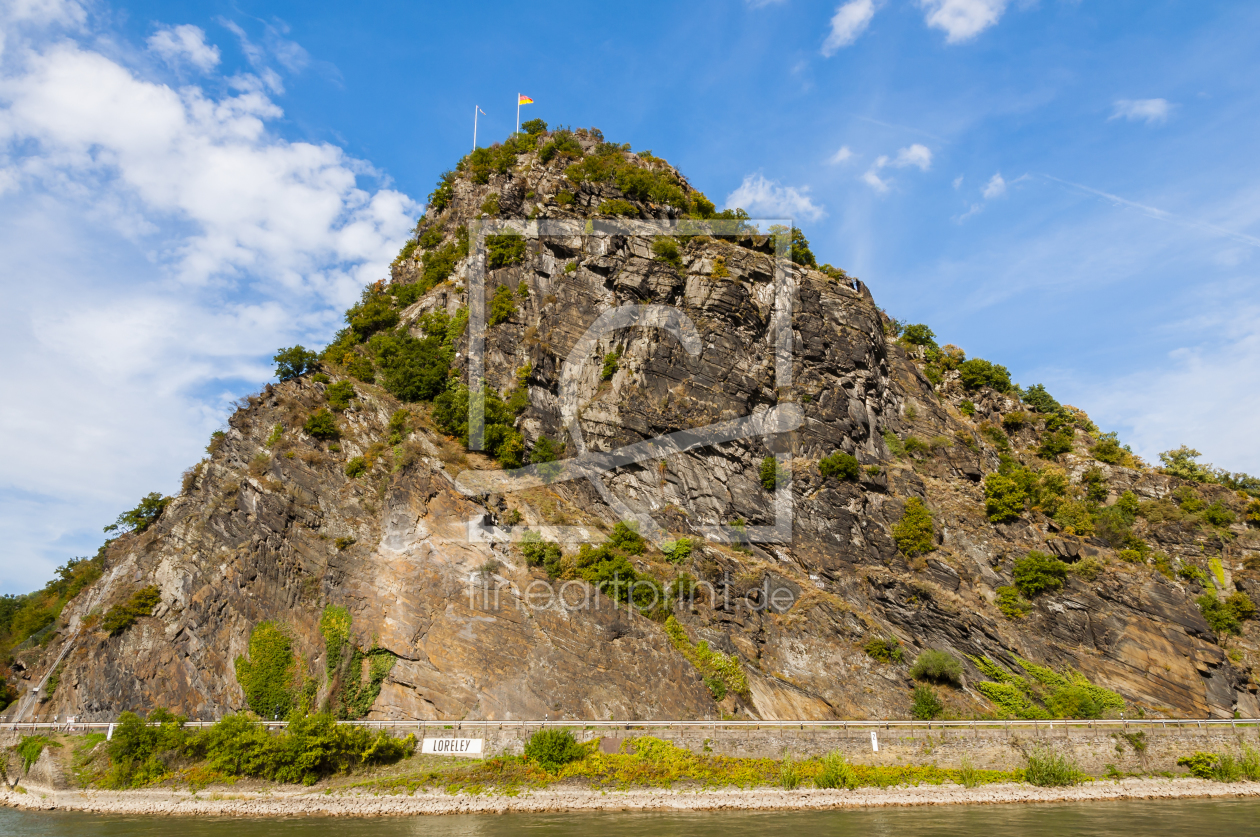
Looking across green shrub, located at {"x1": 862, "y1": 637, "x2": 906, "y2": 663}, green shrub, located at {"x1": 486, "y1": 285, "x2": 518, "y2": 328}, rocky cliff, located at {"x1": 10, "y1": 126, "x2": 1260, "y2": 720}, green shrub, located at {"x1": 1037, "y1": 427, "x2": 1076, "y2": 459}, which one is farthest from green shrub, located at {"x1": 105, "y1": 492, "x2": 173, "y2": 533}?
green shrub, located at {"x1": 1037, "y1": 427, "x2": 1076, "y2": 459}

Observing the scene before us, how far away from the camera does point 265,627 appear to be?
31422mm

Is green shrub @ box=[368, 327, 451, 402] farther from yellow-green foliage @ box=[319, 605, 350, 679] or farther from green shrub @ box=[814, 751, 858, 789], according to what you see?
green shrub @ box=[814, 751, 858, 789]

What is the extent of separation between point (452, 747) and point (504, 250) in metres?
34.0

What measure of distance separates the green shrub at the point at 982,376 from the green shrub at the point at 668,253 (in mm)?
28437

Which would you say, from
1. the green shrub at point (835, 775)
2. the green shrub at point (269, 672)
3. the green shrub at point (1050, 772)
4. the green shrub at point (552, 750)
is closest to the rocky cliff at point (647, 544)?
the green shrub at point (269, 672)

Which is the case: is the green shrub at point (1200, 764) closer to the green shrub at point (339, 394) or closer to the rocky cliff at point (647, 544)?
the rocky cliff at point (647, 544)

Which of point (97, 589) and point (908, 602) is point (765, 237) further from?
point (97, 589)

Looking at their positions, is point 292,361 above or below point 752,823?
above

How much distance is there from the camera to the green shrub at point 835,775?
2709cm

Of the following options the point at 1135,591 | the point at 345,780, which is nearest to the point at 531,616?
the point at 345,780

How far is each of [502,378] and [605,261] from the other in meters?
12.0

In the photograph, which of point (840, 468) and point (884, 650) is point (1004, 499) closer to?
point (840, 468)

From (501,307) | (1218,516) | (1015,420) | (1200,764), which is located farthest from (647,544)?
(1218,516)

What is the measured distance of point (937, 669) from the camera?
109ft
